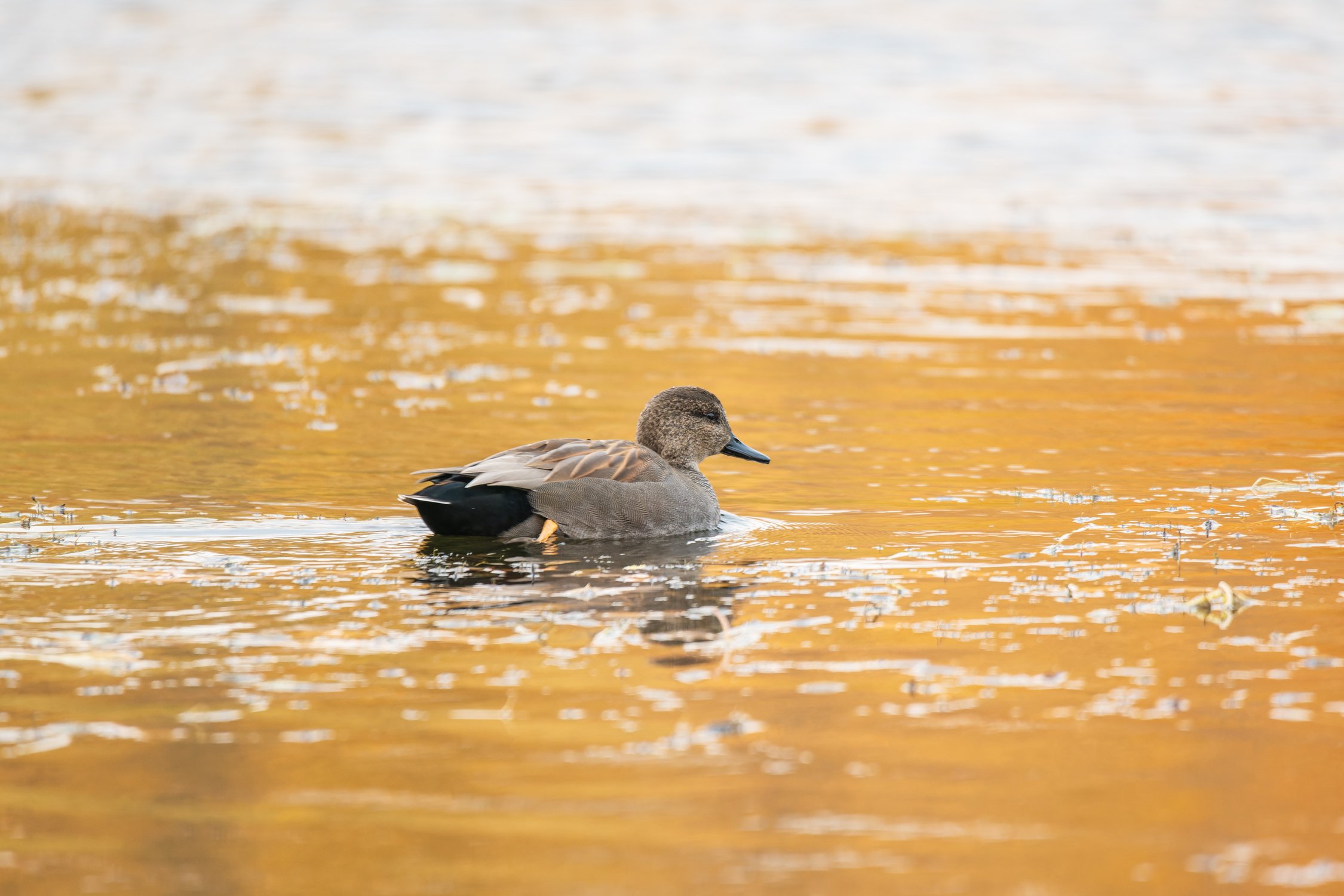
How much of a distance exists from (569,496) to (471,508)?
1.66ft

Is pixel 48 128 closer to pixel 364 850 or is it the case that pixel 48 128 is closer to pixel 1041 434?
pixel 1041 434

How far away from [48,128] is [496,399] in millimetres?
21756

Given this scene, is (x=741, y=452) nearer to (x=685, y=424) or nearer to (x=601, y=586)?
(x=685, y=424)

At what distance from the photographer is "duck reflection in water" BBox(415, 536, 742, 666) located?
7.14 m

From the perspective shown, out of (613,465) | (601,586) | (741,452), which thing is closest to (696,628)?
(601,586)

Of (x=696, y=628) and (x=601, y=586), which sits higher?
(x=601, y=586)

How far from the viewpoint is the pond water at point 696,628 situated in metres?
5.08

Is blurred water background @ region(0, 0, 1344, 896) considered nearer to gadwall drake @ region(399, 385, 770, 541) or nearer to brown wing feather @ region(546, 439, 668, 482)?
gadwall drake @ region(399, 385, 770, 541)

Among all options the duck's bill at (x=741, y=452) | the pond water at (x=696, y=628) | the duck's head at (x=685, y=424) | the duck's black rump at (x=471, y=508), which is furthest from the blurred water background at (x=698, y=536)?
the duck's head at (x=685, y=424)

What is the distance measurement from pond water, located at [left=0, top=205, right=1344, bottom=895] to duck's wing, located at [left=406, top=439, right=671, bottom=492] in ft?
1.17

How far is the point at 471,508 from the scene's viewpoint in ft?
28.7

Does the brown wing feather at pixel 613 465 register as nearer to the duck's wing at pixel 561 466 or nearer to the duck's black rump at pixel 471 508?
the duck's wing at pixel 561 466

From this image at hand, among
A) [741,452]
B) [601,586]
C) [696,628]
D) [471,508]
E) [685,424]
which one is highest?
[685,424]

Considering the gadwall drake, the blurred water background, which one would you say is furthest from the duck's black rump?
the blurred water background
